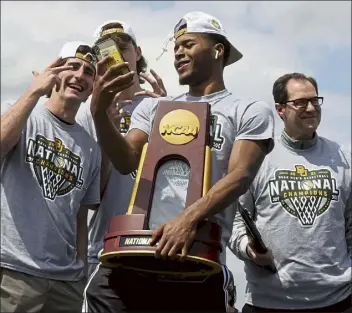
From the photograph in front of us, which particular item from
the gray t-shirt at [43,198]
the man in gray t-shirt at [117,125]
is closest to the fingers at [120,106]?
the man in gray t-shirt at [117,125]

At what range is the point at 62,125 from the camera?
4.55m

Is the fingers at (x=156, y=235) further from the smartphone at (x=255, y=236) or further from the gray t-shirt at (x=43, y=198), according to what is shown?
the gray t-shirt at (x=43, y=198)

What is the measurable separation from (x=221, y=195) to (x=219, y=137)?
509 mm

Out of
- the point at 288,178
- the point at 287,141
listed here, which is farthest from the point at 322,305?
the point at 287,141

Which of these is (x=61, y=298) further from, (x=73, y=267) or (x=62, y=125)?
(x=62, y=125)

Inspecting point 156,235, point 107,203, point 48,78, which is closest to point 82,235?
point 107,203

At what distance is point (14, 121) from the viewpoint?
405cm

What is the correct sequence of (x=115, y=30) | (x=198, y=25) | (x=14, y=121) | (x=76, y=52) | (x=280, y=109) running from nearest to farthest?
1. (x=14, y=121)
2. (x=198, y=25)
3. (x=76, y=52)
4. (x=115, y=30)
5. (x=280, y=109)

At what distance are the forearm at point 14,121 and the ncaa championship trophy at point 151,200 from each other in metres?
0.85

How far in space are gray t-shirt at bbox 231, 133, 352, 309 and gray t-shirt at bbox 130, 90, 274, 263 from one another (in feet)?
3.46

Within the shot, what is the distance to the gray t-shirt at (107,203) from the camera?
479 cm

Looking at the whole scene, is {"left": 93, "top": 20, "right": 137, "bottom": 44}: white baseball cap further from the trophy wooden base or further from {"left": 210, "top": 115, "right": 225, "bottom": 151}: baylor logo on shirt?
the trophy wooden base

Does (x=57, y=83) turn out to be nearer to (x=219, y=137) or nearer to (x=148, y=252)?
(x=219, y=137)

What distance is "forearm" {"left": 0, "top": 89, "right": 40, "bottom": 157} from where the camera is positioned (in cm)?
405
